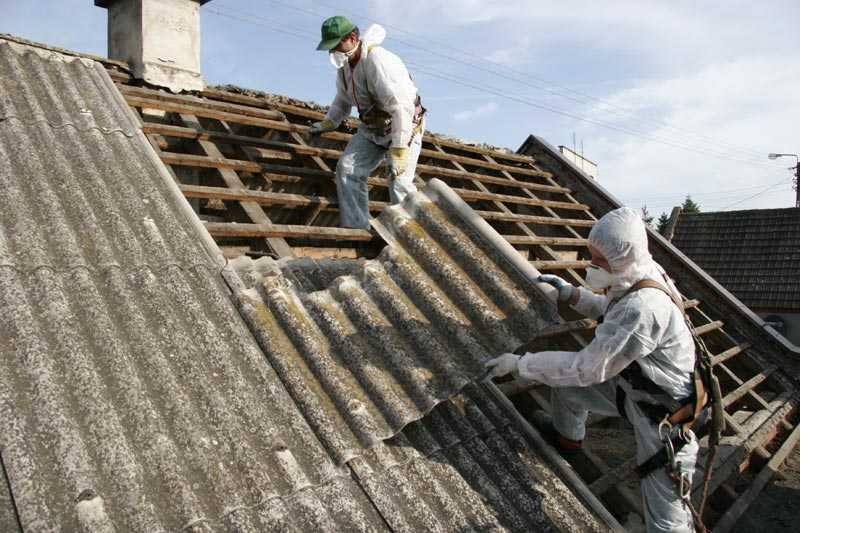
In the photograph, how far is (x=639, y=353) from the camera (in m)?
2.34

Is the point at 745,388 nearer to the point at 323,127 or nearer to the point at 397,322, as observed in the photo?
the point at 397,322

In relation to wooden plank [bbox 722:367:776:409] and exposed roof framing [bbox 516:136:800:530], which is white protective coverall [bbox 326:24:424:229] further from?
wooden plank [bbox 722:367:776:409]

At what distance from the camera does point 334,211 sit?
4238 mm

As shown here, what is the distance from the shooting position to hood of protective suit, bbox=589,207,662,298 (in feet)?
7.91

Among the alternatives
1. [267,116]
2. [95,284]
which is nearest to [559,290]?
[95,284]

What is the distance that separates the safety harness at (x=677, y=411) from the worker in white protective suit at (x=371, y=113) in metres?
1.84

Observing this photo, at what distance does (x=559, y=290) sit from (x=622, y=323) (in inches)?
15.8

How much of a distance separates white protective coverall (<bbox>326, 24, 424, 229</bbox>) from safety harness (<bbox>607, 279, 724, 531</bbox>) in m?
1.85

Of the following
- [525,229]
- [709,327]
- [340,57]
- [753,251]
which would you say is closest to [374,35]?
[340,57]

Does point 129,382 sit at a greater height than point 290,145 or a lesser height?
lesser

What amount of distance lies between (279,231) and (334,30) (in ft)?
4.43

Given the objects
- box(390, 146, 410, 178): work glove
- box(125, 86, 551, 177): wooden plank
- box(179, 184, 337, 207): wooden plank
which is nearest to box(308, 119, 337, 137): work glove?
box(125, 86, 551, 177): wooden plank

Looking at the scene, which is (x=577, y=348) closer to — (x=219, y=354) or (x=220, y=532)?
(x=219, y=354)

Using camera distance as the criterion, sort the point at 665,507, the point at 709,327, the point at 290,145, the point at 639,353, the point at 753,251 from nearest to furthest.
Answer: the point at 639,353
the point at 665,507
the point at 290,145
the point at 709,327
the point at 753,251
